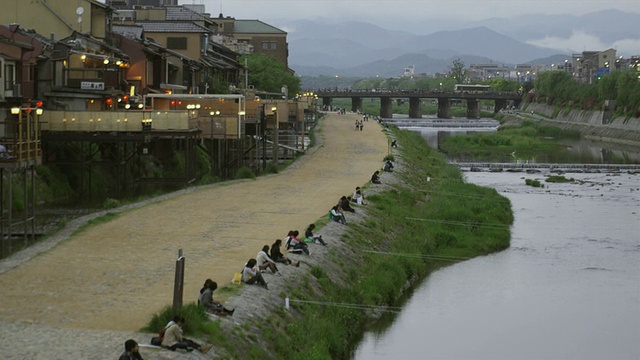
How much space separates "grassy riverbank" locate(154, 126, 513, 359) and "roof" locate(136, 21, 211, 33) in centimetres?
2065

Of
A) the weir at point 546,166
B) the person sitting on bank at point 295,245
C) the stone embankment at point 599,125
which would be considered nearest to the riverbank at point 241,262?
the person sitting on bank at point 295,245

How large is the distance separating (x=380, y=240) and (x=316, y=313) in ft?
37.5

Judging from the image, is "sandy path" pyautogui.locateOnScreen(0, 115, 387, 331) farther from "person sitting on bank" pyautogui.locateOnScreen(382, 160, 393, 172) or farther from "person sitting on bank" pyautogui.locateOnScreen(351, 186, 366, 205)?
"person sitting on bank" pyautogui.locateOnScreen(382, 160, 393, 172)

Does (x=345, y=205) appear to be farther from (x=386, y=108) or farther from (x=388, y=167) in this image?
(x=386, y=108)

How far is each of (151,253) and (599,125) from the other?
11795cm

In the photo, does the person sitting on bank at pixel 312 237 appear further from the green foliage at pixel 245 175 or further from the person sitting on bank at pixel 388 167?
the person sitting on bank at pixel 388 167

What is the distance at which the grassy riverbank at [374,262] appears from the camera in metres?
20.8

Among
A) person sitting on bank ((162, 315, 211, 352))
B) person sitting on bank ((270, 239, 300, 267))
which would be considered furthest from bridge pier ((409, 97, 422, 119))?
person sitting on bank ((162, 315, 211, 352))

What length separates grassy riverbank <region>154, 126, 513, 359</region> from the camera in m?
20.8

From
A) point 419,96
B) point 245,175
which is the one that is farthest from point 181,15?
point 419,96

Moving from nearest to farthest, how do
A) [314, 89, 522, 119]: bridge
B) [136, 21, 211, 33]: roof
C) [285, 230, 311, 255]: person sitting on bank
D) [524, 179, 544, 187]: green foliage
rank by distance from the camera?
[285, 230, 311, 255]: person sitting on bank → [524, 179, 544, 187]: green foliage → [136, 21, 211, 33]: roof → [314, 89, 522, 119]: bridge

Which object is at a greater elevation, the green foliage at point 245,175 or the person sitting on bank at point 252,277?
the person sitting on bank at point 252,277

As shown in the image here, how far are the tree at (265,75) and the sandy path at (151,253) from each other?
5219cm

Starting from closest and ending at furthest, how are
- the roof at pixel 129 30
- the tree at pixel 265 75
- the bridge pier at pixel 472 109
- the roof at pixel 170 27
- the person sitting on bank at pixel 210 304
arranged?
the person sitting on bank at pixel 210 304
the roof at pixel 129 30
the roof at pixel 170 27
the tree at pixel 265 75
the bridge pier at pixel 472 109
